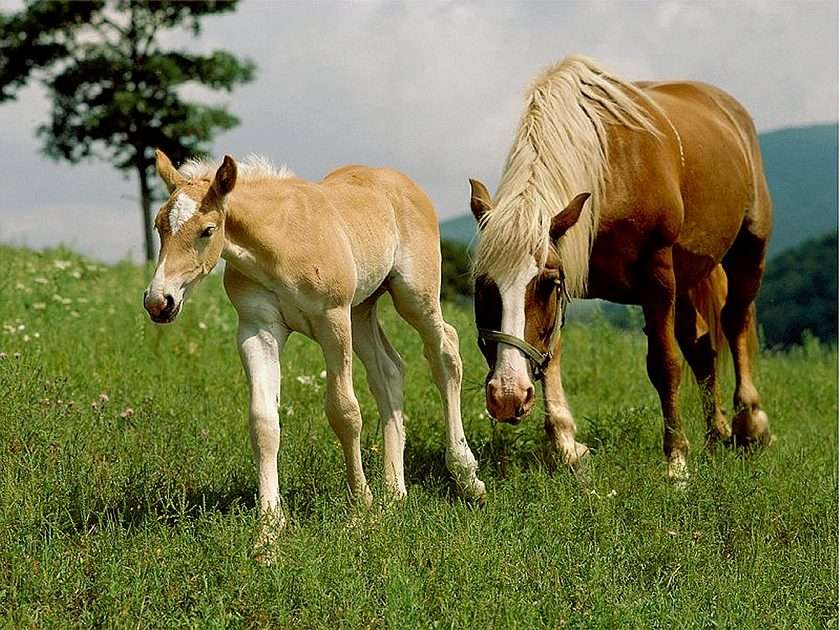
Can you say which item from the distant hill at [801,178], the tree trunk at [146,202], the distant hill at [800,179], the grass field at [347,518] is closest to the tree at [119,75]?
the tree trunk at [146,202]

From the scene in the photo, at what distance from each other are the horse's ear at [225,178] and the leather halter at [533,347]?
1.65 meters

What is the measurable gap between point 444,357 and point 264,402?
142 cm

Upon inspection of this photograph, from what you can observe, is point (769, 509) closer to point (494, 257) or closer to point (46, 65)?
point (494, 257)

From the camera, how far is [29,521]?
16.2 ft

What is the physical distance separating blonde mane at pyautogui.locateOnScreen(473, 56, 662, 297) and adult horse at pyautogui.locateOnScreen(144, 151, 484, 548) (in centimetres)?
45

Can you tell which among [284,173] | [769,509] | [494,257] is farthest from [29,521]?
[769,509]

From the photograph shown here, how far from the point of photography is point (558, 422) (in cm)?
666

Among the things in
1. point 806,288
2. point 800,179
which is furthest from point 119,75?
point 800,179

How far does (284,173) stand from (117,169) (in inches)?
863

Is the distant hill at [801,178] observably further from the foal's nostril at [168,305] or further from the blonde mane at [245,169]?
the foal's nostril at [168,305]

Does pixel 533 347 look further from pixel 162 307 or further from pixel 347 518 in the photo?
pixel 162 307

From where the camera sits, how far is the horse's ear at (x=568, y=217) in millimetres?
5781

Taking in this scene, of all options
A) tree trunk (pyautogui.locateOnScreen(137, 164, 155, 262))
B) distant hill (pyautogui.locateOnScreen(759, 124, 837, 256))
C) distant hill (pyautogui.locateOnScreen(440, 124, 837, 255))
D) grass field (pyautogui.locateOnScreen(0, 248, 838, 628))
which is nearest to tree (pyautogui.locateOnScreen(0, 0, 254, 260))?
tree trunk (pyautogui.locateOnScreen(137, 164, 155, 262))

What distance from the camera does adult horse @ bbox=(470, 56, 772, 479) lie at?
5.66 metres
